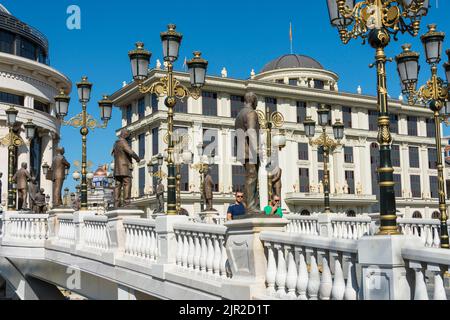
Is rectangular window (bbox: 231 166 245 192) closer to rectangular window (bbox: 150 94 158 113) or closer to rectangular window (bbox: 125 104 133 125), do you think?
rectangular window (bbox: 150 94 158 113)

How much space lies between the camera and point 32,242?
58.5ft

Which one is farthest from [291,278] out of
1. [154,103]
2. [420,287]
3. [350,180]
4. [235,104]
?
[350,180]

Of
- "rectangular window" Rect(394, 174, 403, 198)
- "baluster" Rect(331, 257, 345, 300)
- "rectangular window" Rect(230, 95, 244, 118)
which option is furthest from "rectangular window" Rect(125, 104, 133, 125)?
"baluster" Rect(331, 257, 345, 300)

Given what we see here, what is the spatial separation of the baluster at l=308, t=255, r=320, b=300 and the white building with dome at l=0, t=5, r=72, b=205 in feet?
117

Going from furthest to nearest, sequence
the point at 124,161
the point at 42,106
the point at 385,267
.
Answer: the point at 42,106
the point at 124,161
the point at 385,267

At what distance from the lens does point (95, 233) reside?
45.7 ft

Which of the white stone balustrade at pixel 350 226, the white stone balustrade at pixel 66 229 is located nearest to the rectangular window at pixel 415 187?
the white stone balustrade at pixel 350 226

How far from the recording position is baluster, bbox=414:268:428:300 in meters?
5.48

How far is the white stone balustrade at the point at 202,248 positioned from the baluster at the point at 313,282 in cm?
194

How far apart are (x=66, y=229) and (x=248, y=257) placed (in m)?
9.66

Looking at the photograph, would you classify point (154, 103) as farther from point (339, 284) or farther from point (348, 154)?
point (339, 284)
